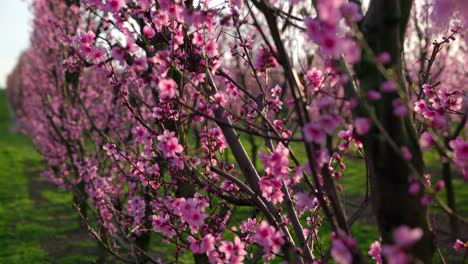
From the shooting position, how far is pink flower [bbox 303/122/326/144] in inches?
68.3

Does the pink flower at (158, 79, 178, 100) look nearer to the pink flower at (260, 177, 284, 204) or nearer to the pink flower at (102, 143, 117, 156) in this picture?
the pink flower at (260, 177, 284, 204)

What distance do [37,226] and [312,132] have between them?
11.0m

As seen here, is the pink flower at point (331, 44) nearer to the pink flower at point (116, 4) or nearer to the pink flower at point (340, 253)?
the pink flower at point (340, 253)

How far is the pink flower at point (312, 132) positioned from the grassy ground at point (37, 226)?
22.6 feet

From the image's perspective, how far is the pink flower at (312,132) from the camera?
5.69 feet

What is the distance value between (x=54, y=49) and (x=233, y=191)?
363 inches

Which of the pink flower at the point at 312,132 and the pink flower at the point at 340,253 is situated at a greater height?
the pink flower at the point at 312,132

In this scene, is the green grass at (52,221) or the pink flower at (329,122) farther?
the green grass at (52,221)

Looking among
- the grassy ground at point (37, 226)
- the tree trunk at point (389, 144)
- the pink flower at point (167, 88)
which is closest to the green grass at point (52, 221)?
the grassy ground at point (37, 226)

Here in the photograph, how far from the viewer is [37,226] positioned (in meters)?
11.1

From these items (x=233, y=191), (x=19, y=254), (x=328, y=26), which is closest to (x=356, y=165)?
(x=19, y=254)

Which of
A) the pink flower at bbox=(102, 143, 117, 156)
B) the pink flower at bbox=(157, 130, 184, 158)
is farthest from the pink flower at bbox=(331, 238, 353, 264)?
the pink flower at bbox=(102, 143, 117, 156)

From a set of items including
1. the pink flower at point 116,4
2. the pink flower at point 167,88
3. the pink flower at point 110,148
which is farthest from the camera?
the pink flower at point 110,148

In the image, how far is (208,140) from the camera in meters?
3.23
